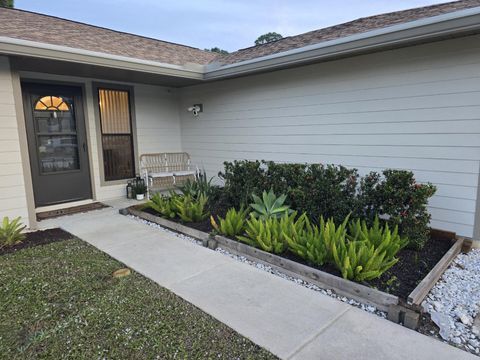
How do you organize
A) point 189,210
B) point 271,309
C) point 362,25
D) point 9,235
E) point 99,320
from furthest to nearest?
point 362,25 < point 189,210 < point 9,235 < point 271,309 < point 99,320

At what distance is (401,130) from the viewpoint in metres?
4.20

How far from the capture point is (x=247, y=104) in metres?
6.28

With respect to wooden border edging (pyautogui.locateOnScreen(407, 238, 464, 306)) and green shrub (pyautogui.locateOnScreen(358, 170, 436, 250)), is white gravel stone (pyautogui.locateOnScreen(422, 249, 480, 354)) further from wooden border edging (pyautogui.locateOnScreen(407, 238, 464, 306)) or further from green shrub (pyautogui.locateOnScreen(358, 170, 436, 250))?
green shrub (pyautogui.locateOnScreen(358, 170, 436, 250))

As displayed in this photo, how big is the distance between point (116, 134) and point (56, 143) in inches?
47.5

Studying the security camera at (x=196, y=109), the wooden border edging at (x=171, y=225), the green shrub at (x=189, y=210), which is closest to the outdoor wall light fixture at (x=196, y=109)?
the security camera at (x=196, y=109)

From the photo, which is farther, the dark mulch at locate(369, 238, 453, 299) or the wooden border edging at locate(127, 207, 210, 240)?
the wooden border edging at locate(127, 207, 210, 240)

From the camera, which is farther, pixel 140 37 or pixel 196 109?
pixel 140 37

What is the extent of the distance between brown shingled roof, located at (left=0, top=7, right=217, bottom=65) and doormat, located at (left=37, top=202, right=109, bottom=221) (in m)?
2.83

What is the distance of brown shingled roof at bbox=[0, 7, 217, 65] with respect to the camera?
497cm

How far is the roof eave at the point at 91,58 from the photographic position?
4.02m

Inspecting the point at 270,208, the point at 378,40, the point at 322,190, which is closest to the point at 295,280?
the point at 270,208

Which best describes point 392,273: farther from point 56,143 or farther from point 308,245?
point 56,143

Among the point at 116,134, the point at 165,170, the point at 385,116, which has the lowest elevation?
the point at 165,170

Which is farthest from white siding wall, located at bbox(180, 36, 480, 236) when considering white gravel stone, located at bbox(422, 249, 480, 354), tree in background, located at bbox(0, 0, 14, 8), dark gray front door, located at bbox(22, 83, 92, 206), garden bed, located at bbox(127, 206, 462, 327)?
tree in background, located at bbox(0, 0, 14, 8)
